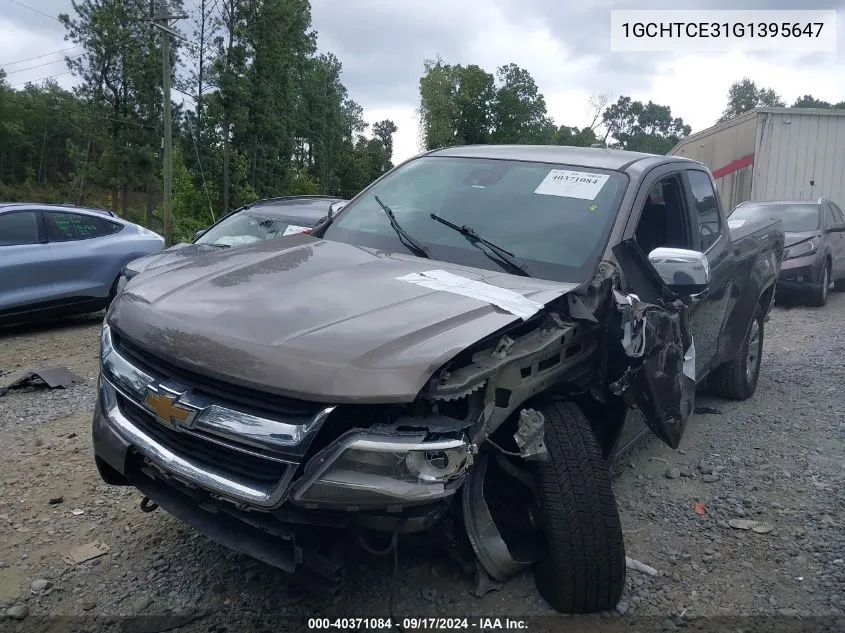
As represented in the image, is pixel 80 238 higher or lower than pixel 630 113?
lower

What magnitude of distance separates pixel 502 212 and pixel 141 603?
2.32 m

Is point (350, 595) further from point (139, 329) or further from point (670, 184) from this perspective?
point (670, 184)

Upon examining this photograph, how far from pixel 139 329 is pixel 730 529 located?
289 cm

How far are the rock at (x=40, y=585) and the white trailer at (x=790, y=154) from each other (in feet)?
43.1

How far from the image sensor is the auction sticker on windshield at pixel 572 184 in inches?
140

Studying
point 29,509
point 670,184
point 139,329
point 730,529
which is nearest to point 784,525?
point 730,529

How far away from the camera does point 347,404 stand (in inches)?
87.2

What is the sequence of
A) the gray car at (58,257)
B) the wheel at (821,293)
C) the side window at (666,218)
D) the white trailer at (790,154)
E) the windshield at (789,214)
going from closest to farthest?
the side window at (666,218), the gray car at (58,257), the wheel at (821,293), the windshield at (789,214), the white trailer at (790,154)

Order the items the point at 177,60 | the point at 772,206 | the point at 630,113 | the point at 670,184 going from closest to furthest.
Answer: the point at 670,184 < the point at 772,206 < the point at 177,60 < the point at 630,113

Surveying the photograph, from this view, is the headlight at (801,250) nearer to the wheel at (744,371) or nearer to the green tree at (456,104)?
the wheel at (744,371)

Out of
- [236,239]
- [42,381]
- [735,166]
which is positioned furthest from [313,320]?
[735,166]

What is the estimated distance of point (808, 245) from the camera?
10.4m

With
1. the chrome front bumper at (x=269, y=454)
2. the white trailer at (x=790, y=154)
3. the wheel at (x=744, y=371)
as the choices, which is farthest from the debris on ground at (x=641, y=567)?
the white trailer at (x=790, y=154)

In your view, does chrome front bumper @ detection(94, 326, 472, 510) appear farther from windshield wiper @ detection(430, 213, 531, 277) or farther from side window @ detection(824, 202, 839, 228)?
side window @ detection(824, 202, 839, 228)
